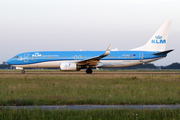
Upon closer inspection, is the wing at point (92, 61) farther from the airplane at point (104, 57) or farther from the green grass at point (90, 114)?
the green grass at point (90, 114)

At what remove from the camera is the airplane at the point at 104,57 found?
3675 cm

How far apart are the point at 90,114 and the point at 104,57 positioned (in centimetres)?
2801

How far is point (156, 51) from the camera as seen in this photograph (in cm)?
3759

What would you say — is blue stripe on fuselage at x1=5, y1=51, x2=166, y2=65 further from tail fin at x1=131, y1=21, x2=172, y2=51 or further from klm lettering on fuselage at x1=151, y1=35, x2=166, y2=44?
klm lettering on fuselage at x1=151, y1=35, x2=166, y2=44

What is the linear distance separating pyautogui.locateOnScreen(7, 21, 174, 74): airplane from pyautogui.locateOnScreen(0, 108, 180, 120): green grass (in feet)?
86.4

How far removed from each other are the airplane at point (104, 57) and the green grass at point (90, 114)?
2632 centimetres

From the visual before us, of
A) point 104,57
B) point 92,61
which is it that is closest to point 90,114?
point 92,61

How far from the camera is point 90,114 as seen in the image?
8.86 meters

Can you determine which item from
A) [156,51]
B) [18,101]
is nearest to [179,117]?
[18,101]

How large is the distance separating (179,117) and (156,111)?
0.96 m

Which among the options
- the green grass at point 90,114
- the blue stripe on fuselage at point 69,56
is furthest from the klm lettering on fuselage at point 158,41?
the green grass at point 90,114

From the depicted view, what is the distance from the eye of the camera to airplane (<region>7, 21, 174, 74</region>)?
121 feet

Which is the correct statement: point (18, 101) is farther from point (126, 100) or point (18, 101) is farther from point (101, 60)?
point (101, 60)

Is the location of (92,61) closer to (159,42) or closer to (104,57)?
(104,57)
